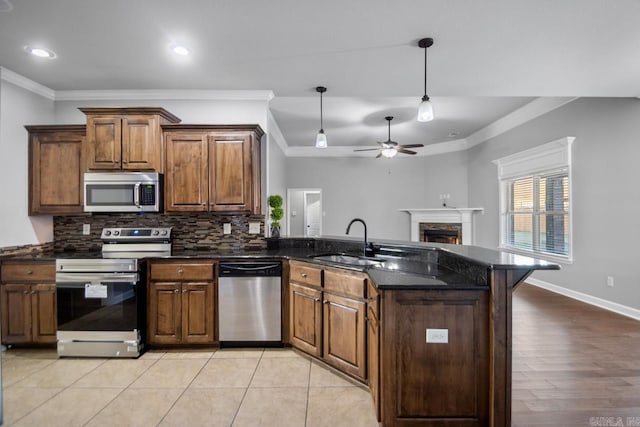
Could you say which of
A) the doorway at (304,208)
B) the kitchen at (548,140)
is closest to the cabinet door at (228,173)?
the kitchen at (548,140)

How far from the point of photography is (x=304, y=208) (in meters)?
7.93

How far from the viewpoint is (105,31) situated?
248cm

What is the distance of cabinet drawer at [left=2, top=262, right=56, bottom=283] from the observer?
2924 millimetres

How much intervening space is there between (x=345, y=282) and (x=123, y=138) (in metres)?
2.70

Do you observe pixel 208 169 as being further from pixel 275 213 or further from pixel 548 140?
pixel 548 140

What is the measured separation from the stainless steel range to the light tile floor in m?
0.12

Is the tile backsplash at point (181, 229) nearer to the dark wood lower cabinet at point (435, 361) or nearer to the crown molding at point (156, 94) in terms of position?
the crown molding at point (156, 94)

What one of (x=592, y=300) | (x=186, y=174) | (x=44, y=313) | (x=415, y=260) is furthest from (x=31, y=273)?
(x=592, y=300)

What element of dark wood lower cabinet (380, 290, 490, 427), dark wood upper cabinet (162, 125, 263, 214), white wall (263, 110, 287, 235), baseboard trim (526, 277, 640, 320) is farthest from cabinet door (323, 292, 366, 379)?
baseboard trim (526, 277, 640, 320)

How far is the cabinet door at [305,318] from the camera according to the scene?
104 inches

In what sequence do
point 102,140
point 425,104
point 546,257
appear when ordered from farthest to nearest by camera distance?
point 546,257 < point 102,140 < point 425,104

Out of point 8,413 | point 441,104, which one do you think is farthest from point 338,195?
point 8,413

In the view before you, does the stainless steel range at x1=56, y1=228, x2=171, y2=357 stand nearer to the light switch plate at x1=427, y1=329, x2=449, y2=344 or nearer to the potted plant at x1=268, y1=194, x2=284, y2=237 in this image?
the potted plant at x1=268, y1=194, x2=284, y2=237

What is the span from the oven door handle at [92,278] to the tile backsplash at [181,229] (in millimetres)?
778
